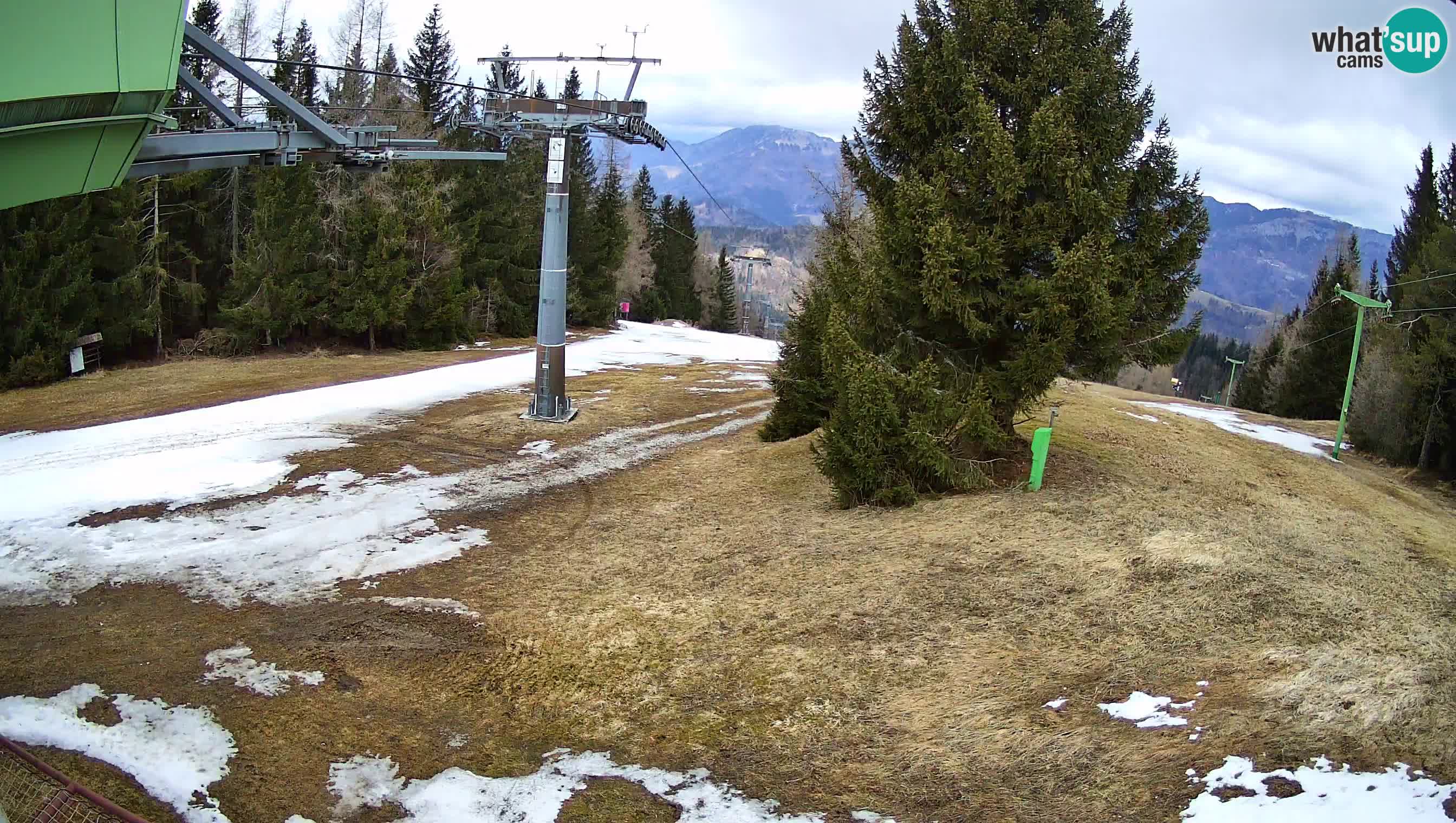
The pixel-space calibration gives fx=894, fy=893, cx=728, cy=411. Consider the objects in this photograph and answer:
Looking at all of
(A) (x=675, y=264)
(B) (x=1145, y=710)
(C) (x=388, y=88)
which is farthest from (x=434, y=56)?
(B) (x=1145, y=710)

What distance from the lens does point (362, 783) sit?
20.7 feet

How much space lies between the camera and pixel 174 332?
100 feet

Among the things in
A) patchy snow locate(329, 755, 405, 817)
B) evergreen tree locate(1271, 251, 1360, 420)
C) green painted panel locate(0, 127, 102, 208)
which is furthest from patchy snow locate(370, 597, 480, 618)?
evergreen tree locate(1271, 251, 1360, 420)

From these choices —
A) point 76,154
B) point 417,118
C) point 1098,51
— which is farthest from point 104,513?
A: point 417,118

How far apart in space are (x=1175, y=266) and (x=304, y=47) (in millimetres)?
39572

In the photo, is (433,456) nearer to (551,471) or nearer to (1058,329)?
(551,471)

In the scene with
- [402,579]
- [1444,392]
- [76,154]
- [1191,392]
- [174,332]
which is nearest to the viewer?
[76,154]

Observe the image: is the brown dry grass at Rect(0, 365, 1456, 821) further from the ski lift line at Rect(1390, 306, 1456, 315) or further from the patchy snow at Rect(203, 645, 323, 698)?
the ski lift line at Rect(1390, 306, 1456, 315)

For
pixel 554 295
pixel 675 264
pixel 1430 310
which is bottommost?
pixel 554 295

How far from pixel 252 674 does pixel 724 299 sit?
7735cm

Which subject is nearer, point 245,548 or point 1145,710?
point 1145,710

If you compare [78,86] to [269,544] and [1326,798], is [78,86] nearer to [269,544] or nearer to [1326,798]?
[269,544]

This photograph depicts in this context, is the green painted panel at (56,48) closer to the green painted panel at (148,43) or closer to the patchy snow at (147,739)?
the green painted panel at (148,43)

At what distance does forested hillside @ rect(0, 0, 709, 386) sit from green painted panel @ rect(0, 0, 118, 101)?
13669 millimetres
